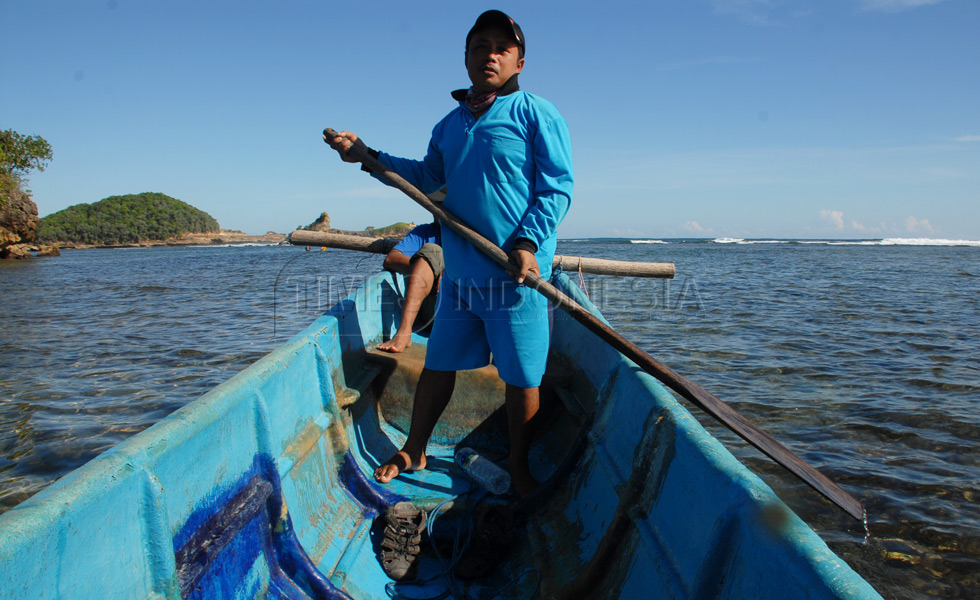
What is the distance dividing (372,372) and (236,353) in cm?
468

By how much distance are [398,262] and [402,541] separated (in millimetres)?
2518

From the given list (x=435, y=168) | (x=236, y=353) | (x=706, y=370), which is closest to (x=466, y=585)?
(x=435, y=168)

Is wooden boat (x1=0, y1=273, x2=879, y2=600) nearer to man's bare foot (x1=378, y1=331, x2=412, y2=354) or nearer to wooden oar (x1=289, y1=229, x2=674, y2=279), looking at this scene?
man's bare foot (x1=378, y1=331, x2=412, y2=354)

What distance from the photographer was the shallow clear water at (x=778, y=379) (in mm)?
3371

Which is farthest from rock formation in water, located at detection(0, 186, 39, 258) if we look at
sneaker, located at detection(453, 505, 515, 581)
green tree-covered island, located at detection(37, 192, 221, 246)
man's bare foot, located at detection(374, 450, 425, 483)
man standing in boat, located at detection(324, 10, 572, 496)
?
green tree-covered island, located at detection(37, 192, 221, 246)

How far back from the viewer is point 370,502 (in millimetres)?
2758

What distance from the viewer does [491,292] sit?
2.50 metres

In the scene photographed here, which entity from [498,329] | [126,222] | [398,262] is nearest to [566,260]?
[398,262]

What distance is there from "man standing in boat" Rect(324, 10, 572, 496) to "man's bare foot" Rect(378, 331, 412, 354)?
1.03 metres

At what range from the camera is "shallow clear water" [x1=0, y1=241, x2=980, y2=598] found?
337 centimetres

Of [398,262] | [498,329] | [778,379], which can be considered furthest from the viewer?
[778,379]

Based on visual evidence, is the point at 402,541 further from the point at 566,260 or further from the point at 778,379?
the point at 778,379

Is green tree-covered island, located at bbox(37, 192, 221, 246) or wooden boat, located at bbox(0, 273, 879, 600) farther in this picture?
green tree-covered island, located at bbox(37, 192, 221, 246)

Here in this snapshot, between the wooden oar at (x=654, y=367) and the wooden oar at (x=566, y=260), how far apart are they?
220 cm
